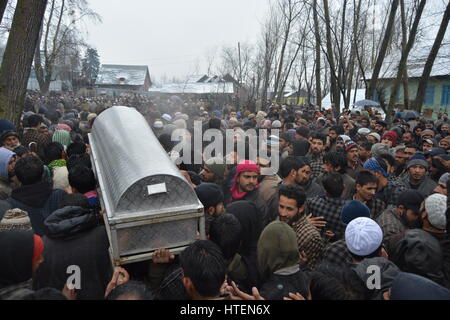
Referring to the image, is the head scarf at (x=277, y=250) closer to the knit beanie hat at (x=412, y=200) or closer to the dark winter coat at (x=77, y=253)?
the dark winter coat at (x=77, y=253)

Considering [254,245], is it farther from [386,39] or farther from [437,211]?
[386,39]

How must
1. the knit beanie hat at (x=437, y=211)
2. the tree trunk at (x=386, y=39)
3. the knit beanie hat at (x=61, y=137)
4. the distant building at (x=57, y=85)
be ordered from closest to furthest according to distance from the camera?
the knit beanie hat at (x=437, y=211) → the knit beanie hat at (x=61, y=137) → the tree trunk at (x=386, y=39) → the distant building at (x=57, y=85)

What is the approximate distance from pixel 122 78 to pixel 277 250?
61298 millimetres

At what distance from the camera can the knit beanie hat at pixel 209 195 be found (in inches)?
129

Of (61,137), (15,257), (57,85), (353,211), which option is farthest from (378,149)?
(57,85)

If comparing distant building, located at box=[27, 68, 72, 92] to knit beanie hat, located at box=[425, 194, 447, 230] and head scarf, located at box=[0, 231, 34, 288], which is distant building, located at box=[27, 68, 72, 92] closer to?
head scarf, located at box=[0, 231, 34, 288]

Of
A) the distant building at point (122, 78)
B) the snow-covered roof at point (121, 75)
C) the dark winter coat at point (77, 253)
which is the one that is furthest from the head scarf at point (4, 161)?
the snow-covered roof at point (121, 75)

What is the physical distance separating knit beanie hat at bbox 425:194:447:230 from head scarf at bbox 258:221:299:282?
4.33ft

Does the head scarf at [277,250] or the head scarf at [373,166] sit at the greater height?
the head scarf at [373,166]

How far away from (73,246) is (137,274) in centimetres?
57

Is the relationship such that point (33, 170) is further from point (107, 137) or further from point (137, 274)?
point (137, 274)

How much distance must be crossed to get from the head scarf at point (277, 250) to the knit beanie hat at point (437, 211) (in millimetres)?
1320

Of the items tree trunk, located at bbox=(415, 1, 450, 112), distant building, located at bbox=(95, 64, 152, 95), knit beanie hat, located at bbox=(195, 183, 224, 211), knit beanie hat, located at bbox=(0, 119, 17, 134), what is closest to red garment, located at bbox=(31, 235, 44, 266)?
knit beanie hat, located at bbox=(195, 183, 224, 211)

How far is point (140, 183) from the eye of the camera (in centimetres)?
267
